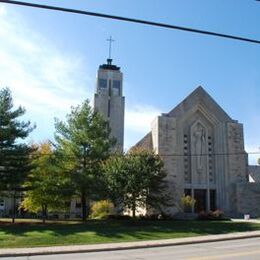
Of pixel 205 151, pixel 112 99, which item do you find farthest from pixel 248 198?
pixel 112 99

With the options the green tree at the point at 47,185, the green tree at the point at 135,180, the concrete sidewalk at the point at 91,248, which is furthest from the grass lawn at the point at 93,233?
the green tree at the point at 47,185

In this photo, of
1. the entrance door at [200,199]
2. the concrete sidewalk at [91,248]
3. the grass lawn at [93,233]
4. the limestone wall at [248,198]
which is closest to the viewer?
the concrete sidewalk at [91,248]

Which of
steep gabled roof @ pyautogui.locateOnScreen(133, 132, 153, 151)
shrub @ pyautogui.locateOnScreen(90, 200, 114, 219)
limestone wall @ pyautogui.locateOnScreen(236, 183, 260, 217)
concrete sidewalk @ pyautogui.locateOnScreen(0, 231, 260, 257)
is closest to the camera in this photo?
concrete sidewalk @ pyautogui.locateOnScreen(0, 231, 260, 257)

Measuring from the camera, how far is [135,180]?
120ft

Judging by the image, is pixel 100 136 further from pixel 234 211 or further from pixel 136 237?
pixel 234 211

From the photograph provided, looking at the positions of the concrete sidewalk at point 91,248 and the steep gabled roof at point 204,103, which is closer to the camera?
the concrete sidewalk at point 91,248

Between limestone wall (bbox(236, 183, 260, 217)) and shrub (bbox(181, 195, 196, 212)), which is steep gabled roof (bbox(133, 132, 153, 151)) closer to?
shrub (bbox(181, 195, 196, 212))

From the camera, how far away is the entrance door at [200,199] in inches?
2304

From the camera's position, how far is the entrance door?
5853 centimetres

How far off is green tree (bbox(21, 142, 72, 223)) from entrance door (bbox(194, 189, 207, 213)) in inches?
902

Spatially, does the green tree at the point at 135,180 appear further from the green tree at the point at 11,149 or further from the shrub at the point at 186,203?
the shrub at the point at 186,203

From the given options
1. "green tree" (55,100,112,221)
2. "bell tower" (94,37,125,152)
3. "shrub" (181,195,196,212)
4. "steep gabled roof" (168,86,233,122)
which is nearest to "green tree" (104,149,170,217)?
"green tree" (55,100,112,221)

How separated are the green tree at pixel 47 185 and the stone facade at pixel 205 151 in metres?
19.5

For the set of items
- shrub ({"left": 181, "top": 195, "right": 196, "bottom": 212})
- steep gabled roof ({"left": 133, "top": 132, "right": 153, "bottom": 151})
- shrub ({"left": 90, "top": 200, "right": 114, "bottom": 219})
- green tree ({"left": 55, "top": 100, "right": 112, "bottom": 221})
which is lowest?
shrub ({"left": 90, "top": 200, "right": 114, "bottom": 219})
